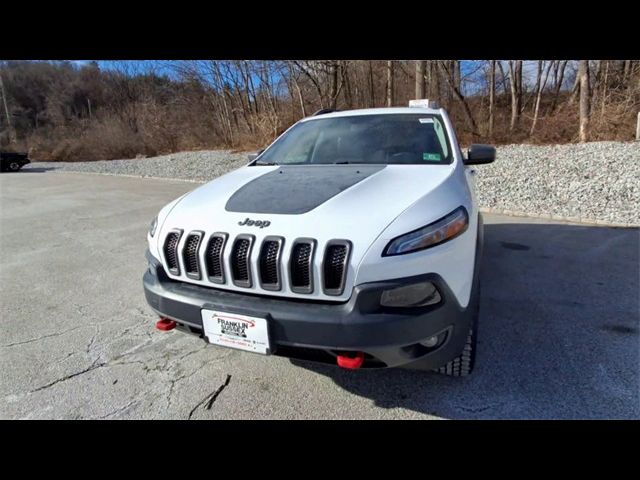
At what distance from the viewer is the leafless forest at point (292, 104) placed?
11.8 meters

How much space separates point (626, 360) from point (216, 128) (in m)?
28.0

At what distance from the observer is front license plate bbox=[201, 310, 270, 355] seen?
5.71ft

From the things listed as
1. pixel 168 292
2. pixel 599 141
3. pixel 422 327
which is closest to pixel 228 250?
pixel 168 292

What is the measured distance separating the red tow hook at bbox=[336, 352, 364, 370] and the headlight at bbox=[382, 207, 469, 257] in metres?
0.49

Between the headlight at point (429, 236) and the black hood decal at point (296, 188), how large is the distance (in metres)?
0.50

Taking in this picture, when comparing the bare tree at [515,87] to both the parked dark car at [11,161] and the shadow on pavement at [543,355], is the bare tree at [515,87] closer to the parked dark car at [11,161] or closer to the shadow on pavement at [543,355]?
the shadow on pavement at [543,355]

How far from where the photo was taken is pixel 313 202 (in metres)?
1.96

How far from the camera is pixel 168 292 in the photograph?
2014 mm

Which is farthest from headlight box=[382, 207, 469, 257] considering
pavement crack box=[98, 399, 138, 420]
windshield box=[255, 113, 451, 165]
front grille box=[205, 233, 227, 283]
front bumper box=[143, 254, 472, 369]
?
pavement crack box=[98, 399, 138, 420]

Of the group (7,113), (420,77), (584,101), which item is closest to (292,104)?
(420,77)

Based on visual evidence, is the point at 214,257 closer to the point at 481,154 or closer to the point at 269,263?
the point at 269,263

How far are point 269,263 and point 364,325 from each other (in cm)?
55

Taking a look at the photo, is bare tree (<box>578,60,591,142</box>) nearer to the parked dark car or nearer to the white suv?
the white suv

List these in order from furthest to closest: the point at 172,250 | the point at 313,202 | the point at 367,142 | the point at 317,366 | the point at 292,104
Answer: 1. the point at 292,104
2. the point at 367,142
3. the point at 317,366
4. the point at 172,250
5. the point at 313,202
